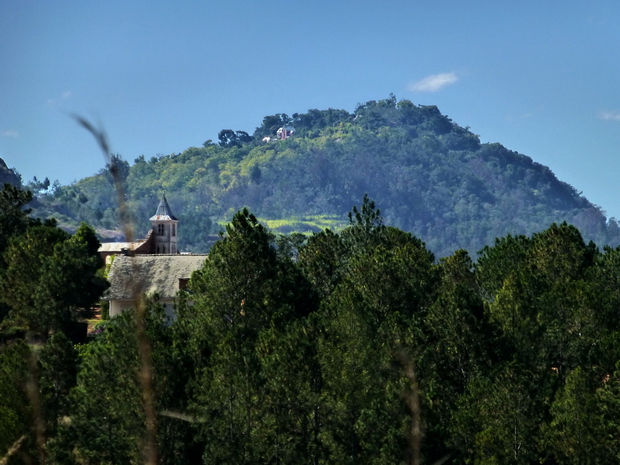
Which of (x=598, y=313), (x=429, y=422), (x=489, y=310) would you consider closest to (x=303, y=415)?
(x=429, y=422)

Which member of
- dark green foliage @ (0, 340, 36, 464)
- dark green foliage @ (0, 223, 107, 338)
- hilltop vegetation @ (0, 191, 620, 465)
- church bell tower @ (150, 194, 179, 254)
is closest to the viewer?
dark green foliage @ (0, 340, 36, 464)

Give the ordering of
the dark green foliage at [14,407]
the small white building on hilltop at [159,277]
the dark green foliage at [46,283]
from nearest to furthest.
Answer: the dark green foliage at [14,407]
the dark green foliage at [46,283]
the small white building on hilltop at [159,277]

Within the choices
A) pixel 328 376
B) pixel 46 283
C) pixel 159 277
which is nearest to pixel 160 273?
pixel 159 277

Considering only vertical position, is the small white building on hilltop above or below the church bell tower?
below

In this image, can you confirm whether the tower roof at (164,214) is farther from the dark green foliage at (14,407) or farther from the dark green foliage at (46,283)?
the dark green foliage at (14,407)

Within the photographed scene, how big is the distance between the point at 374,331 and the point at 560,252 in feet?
60.1

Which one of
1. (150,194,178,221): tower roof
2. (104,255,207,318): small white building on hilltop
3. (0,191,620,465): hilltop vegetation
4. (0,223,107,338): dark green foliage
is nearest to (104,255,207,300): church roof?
(104,255,207,318): small white building on hilltop

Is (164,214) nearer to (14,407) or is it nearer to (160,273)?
(160,273)

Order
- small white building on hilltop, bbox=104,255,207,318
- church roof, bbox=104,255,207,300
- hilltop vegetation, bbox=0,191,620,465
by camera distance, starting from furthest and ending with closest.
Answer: church roof, bbox=104,255,207,300 → small white building on hilltop, bbox=104,255,207,318 → hilltop vegetation, bbox=0,191,620,465

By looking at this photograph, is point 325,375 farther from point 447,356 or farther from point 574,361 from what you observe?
point 574,361

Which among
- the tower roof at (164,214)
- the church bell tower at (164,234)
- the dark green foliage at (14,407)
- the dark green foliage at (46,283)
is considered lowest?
the dark green foliage at (14,407)

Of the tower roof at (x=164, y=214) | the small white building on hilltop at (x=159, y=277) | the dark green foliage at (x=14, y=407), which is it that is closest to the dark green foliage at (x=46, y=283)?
the small white building on hilltop at (x=159, y=277)

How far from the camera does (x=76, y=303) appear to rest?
53906mm

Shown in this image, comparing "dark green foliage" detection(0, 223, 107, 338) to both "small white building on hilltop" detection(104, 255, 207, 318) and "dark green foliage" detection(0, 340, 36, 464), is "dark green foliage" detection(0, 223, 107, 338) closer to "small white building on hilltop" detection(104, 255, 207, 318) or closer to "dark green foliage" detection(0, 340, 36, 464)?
"small white building on hilltop" detection(104, 255, 207, 318)
